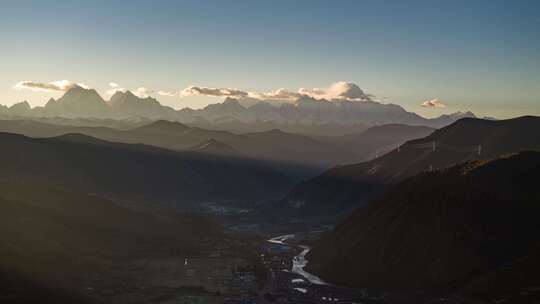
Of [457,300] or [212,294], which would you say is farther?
[212,294]

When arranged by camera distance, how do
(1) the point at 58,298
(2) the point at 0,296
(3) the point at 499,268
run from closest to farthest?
1. (2) the point at 0,296
2. (1) the point at 58,298
3. (3) the point at 499,268

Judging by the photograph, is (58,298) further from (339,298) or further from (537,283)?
(537,283)

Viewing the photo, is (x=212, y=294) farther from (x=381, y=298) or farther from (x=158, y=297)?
(x=381, y=298)

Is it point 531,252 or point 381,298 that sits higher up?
point 531,252

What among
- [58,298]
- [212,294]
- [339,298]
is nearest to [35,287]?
[58,298]

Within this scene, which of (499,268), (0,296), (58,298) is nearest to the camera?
(0,296)

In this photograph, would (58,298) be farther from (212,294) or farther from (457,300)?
(457,300)

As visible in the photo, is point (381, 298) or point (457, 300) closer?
point (457, 300)

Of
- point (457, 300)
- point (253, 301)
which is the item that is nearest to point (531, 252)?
point (457, 300)
